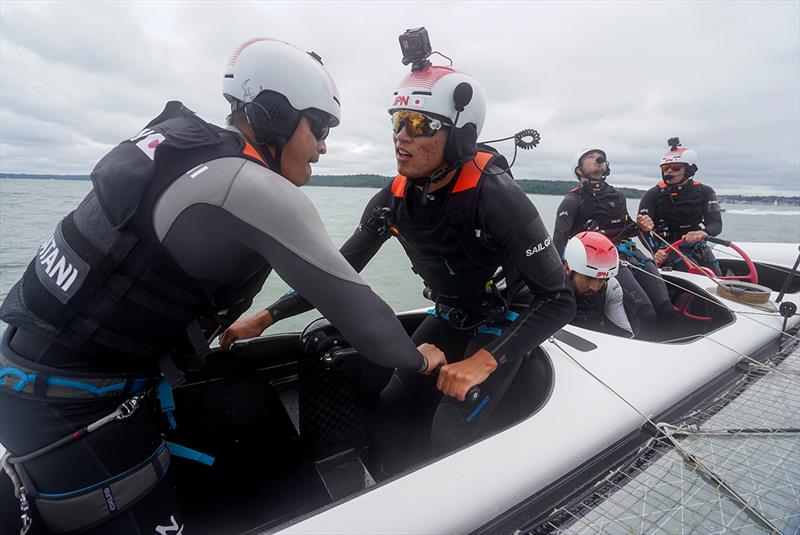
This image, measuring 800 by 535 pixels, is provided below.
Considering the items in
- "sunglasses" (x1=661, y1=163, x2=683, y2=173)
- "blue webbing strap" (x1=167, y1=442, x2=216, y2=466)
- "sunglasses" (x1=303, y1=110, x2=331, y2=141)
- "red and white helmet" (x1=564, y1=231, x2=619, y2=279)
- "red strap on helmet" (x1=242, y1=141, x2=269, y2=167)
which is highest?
"sunglasses" (x1=661, y1=163, x2=683, y2=173)

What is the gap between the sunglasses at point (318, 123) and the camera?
4.17ft

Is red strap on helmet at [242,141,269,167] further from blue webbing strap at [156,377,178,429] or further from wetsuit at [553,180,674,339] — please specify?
wetsuit at [553,180,674,339]

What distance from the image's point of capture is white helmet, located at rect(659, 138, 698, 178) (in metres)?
5.17

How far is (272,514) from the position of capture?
6.03ft

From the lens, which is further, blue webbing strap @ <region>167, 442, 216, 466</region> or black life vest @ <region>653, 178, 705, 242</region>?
black life vest @ <region>653, 178, 705, 242</region>

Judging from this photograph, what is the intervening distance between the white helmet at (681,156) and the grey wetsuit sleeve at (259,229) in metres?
5.77

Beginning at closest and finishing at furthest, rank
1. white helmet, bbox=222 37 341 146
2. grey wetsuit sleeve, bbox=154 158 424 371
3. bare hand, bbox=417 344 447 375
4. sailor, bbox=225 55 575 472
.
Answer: grey wetsuit sleeve, bbox=154 158 424 371 < white helmet, bbox=222 37 341 146 < bare hand, bbox=417 344 447 375 < sailor, bbox=225 55 575 472

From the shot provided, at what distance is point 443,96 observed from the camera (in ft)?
5.80

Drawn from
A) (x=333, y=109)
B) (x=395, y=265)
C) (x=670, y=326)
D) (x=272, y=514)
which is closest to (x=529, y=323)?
(x=333, y=109)

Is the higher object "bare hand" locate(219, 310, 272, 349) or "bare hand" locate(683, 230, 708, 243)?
"bare hand" locate(683, 230, 708, 243)

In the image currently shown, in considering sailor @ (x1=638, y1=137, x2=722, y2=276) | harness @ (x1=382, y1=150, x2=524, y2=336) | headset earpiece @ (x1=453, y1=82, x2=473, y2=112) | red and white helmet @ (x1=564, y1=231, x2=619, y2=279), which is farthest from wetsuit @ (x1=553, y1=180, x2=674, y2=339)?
headset earpiece @ (x1=453, y1=82, x2=473, y2=112)

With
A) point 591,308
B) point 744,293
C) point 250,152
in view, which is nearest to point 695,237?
point 744,293

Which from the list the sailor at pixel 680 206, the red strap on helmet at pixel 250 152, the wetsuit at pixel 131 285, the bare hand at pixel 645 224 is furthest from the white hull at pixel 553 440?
the sailor at pixel 680 206

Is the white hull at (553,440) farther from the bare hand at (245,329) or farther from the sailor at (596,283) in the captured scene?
the bare hand at (245,329)
